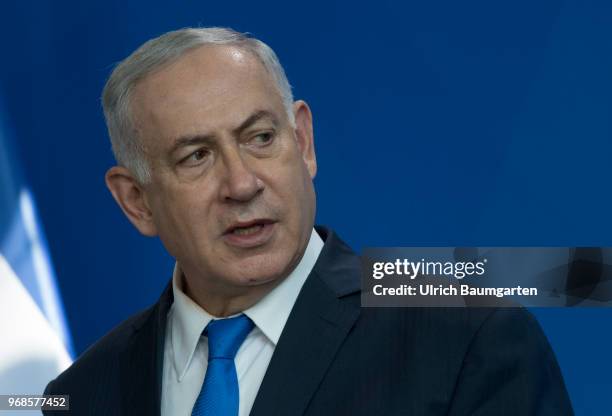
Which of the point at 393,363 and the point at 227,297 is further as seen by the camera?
the point at 227,297

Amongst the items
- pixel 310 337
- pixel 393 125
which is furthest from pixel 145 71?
pixel 393 125

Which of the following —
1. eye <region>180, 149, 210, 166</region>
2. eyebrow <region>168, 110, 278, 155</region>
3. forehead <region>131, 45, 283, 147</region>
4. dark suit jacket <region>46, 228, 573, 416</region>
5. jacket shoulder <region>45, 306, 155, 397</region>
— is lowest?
dark suit jacket <region>46, 228, 573, 416</region>

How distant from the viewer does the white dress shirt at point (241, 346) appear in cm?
192

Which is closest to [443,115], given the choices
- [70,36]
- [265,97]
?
[265,97]

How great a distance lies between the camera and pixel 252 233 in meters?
1.85

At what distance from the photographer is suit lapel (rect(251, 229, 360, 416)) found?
1819 millimetres

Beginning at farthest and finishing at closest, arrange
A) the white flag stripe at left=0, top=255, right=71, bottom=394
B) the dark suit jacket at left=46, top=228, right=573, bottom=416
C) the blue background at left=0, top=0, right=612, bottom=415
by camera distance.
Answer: the white flag stripe at left=0, top=255, right=71, bottom=394 < the blue background at left=0, top=0, right=612, bottom=415 < the dark suit jacket at left=46, top=228, right=573, bottom=416

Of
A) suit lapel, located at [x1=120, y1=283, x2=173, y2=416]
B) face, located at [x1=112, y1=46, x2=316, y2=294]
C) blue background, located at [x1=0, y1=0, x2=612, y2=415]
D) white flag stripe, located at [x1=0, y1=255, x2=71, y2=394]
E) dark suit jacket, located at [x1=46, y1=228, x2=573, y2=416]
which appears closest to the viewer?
dark suit jacket, located at [x1=46, y1=228, x2=573, y2=416]

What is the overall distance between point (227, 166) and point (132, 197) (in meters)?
0.33

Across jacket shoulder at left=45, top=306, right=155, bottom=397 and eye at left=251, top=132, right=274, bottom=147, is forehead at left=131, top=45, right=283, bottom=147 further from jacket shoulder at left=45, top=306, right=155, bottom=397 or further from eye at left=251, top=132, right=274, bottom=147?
jacket shoulder at left=45, top=306, right=155, bottom=397

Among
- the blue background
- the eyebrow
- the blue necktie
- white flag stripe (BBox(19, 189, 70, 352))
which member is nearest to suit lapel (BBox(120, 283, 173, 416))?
the blue necktie

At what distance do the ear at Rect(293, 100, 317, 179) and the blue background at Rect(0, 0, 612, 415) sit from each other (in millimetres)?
667

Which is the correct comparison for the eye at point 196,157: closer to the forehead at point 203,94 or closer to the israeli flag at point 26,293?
the forehead at point 203,94

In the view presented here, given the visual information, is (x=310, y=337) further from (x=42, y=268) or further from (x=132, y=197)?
(x=42, y=268)
